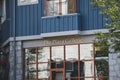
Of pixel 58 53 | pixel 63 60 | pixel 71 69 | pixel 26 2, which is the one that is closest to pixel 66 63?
pixel 63 60

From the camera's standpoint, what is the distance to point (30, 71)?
27.0 metres

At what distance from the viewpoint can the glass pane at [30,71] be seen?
2683cm

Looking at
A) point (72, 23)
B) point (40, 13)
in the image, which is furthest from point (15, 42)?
point (72, 23)

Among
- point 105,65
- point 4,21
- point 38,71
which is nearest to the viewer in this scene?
point 105,65

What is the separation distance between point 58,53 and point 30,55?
6.87 feet

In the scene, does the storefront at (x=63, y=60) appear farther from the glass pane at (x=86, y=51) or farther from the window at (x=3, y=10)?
the window at (x=3, y=10)

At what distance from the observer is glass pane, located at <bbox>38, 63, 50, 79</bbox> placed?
26.2 m

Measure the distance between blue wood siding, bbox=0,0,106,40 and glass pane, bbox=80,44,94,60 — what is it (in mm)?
1040

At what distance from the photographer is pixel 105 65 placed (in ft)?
79.3

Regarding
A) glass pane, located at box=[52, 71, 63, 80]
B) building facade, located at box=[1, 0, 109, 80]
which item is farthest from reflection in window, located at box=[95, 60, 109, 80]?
glass pane, located at box=[52, 71, 63, 80]

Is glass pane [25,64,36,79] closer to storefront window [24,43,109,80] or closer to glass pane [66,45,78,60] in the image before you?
storefront window [24,43,109,80]

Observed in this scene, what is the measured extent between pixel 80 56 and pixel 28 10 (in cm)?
477

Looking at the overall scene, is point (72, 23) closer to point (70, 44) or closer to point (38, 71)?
point (70, 44)

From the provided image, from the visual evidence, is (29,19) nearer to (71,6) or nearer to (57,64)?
(71,6)
